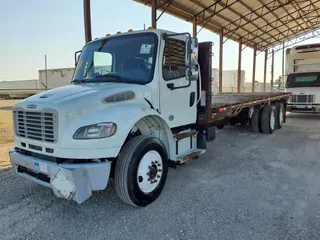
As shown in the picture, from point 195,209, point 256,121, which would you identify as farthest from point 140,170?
point 256,121

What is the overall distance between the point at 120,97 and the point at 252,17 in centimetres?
1877

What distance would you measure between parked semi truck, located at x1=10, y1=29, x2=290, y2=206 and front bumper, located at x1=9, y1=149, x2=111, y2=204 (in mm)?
11

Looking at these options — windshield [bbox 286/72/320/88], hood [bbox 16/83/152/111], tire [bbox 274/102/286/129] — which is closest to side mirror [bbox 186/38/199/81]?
hood [bbox 16/83/152/111]

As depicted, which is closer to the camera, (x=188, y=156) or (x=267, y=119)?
(x=188, y=156)

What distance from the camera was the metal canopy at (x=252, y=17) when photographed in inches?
569

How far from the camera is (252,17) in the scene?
19.3m

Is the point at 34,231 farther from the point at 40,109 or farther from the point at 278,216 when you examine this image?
the point at 278,216

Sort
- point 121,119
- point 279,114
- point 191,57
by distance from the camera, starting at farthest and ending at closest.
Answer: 1. point 279,114
2. point 191,57
3. point 121,119

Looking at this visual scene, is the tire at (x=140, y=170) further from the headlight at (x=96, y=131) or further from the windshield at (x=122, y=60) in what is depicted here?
the windshield at (x=122, y=60)

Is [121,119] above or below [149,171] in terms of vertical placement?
above

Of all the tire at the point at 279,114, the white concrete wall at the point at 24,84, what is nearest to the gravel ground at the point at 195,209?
the tire at the point at 279,114

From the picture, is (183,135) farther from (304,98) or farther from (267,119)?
(304,98)

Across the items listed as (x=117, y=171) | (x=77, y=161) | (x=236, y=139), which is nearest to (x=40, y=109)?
(x=77, y=161)

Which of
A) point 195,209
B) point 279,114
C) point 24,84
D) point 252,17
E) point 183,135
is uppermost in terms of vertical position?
point 252,17
